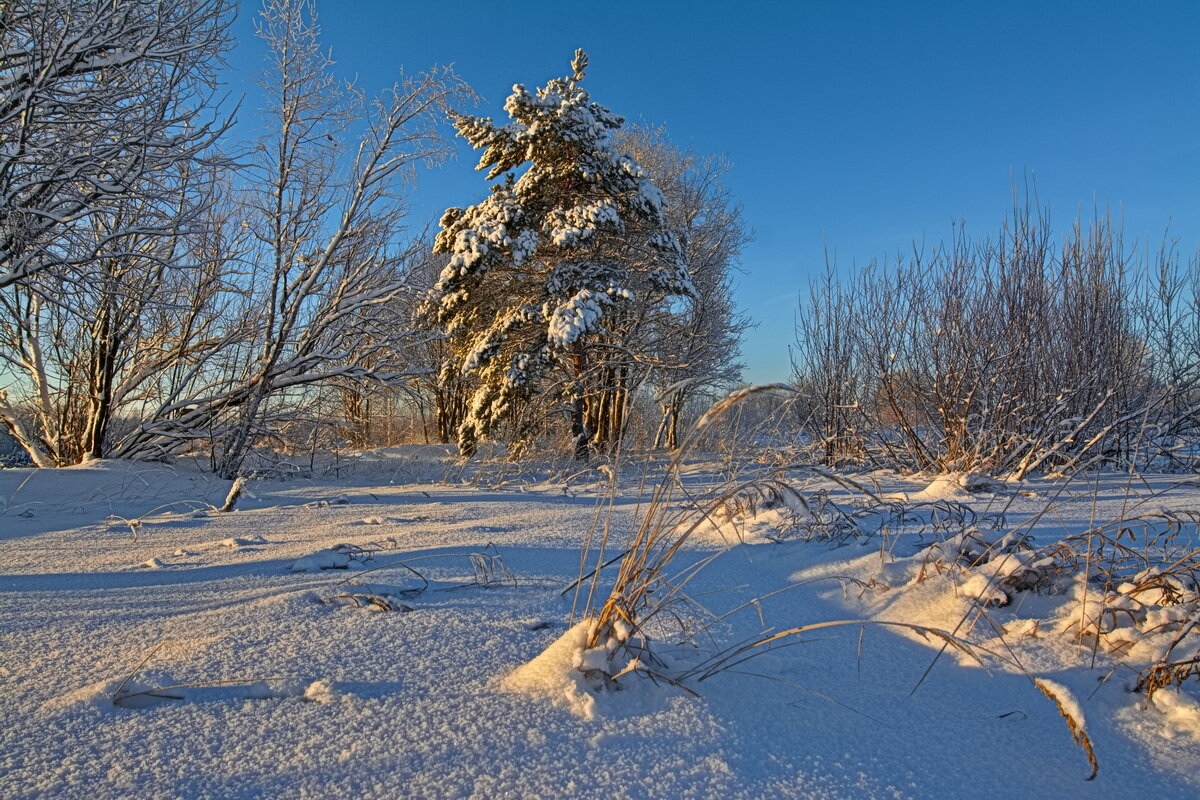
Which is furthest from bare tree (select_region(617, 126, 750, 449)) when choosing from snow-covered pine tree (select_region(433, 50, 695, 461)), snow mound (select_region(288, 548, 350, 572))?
snow mound (select_region(288, 548, 350, 572))

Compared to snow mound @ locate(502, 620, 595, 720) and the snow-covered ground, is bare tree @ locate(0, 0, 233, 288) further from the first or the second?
snow mound @ locate(502, 620, 595, 720)

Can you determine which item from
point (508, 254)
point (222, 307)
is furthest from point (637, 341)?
point (222, 307)

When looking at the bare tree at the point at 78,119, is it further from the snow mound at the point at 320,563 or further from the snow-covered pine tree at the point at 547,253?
the snow-covered pine tree at the point at 547,253

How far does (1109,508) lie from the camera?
3051mm

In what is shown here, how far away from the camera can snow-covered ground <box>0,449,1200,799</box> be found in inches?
33.4

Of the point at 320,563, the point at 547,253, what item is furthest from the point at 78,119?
the point at 547,253

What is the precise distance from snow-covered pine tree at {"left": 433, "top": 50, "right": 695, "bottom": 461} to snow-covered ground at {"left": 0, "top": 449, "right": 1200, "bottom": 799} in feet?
24.3

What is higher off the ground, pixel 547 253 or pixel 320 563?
pixel 547 253

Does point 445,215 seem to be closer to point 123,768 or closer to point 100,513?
point 100,513

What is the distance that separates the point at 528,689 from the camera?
1074mm

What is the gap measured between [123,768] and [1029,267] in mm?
6798

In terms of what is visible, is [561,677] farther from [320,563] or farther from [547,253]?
[547,253]

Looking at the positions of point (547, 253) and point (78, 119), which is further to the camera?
point (547, 253)

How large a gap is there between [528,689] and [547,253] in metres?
10.3
